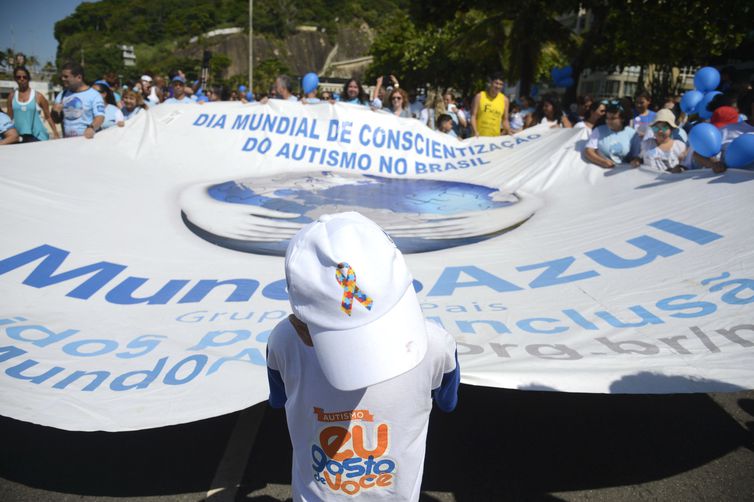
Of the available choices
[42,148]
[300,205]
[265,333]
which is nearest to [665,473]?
[265,333]

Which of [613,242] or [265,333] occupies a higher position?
[613,242]

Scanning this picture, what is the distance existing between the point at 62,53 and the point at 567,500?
175 metres

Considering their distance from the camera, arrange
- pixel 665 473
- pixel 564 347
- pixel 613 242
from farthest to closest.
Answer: pixel 613 242 < pixel 665 473 < pixel 564 347

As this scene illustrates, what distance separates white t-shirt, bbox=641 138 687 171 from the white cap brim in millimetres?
4837

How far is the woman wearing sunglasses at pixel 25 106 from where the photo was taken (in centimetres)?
680

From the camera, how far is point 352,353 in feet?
4.20

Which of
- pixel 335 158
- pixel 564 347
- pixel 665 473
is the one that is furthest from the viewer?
pixel 335 158

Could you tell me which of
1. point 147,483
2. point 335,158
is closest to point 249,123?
point 335,158

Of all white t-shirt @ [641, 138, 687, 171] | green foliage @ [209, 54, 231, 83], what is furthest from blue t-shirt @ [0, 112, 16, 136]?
green foliage @ [209, 54, 231, 83]

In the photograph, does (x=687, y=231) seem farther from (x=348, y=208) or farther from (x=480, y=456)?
(x=348, y=208)

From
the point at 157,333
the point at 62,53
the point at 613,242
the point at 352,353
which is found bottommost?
the point at 157,333

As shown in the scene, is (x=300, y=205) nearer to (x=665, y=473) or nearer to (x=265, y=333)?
(x=265, y=333)

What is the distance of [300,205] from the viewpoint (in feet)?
18.3

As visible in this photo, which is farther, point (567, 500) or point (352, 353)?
point (567, 500)
